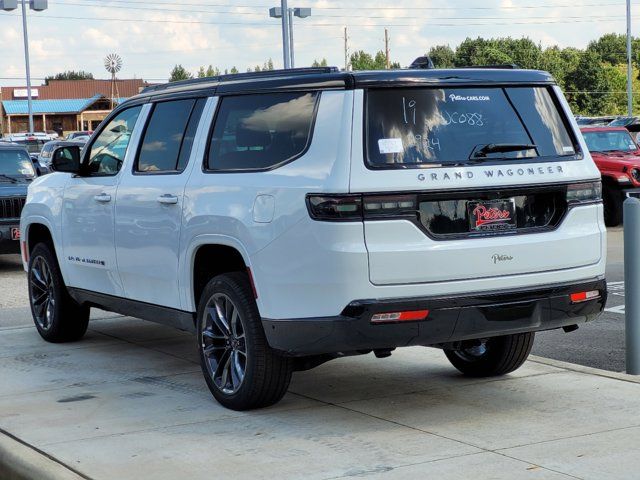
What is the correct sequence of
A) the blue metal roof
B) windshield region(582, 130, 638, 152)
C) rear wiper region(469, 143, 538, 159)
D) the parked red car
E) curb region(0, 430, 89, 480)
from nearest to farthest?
curb region(0, 430, 89, 480) → rear wiper region(469, 143, 538, 159) → the parked red car → windshield region(582, 130, 638, 152) → the blue metal roof

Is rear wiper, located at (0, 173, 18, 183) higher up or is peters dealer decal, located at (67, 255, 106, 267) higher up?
rear wiper, located at (0, 173, 18, 183)

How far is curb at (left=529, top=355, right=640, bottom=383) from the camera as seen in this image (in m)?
7.17

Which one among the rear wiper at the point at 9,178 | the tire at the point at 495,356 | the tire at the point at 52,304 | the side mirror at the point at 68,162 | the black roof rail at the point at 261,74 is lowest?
the tire at the point at 495,356

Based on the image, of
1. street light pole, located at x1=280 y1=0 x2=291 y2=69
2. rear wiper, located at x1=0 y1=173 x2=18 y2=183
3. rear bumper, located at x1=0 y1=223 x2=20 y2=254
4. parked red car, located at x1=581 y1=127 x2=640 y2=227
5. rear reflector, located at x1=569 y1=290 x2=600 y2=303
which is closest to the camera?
rear reflector, located at x1=569 y1=290 x2=600 y2=303

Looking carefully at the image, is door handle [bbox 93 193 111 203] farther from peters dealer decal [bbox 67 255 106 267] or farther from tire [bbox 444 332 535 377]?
tire [bbox 444 332 535 377]

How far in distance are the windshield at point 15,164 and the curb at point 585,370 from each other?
1053cm

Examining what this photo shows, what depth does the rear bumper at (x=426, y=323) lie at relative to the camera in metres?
5.79

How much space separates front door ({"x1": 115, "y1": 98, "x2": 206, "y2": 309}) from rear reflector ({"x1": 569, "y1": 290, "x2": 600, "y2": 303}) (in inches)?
94.9

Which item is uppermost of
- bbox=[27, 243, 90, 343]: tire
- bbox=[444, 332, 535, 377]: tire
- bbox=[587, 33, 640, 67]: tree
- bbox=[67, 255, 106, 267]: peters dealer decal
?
bbox=[587, 33, 640, 67]: tree

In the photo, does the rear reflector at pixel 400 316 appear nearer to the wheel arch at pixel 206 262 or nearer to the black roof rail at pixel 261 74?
the wheel arch at pixel 206 262

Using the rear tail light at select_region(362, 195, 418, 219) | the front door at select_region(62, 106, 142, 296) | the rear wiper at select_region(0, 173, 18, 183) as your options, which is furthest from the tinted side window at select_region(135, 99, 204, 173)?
the rear wiper at select_region(0, 173, 18, 183)

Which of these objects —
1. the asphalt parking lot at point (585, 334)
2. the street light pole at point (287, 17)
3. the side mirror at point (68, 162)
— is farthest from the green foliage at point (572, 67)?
the side mirror at point (68, 162)

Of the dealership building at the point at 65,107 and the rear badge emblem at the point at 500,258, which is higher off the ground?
the dealership building at the point at 65,107

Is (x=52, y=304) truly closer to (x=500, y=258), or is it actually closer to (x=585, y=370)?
(x=585, y=370)
